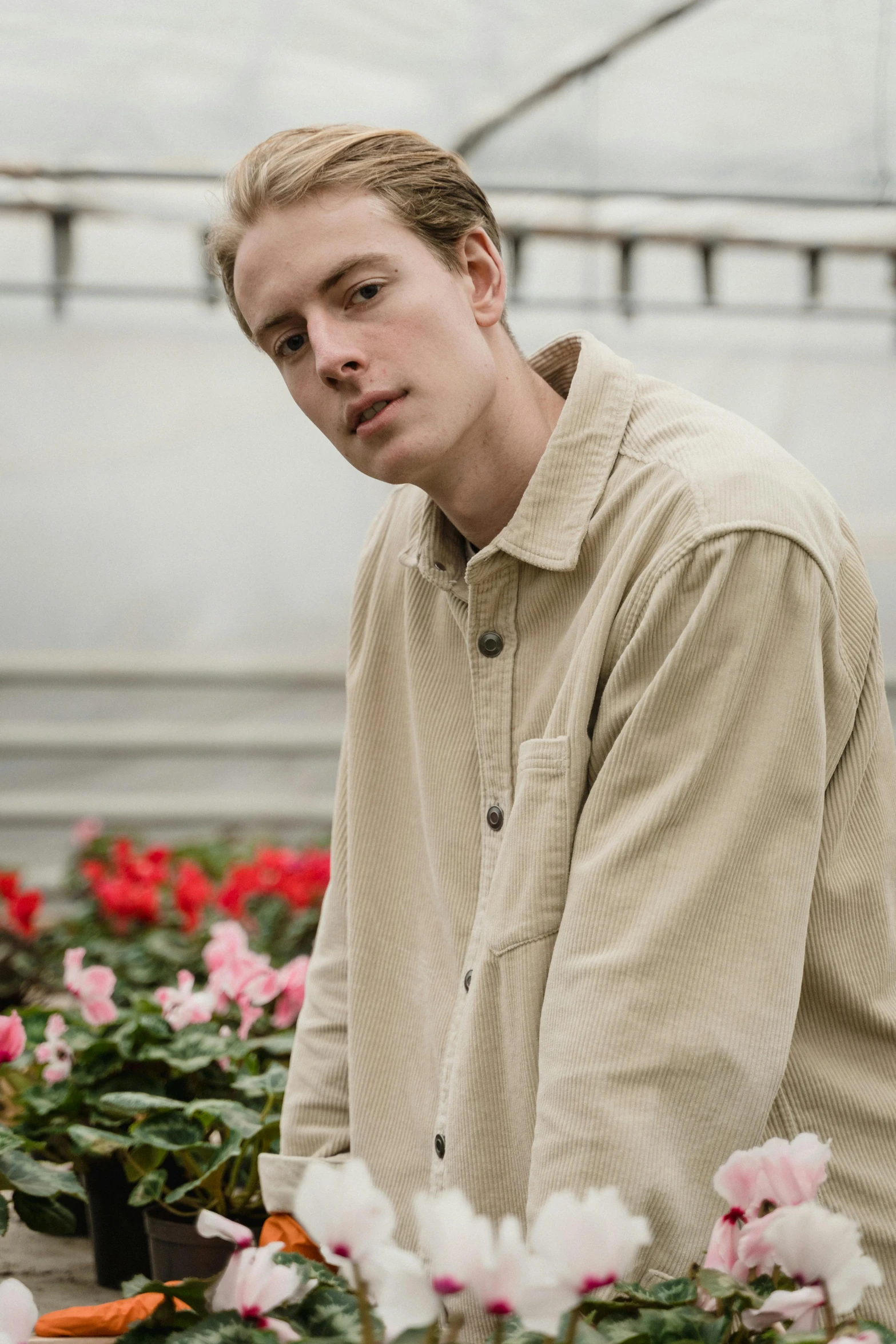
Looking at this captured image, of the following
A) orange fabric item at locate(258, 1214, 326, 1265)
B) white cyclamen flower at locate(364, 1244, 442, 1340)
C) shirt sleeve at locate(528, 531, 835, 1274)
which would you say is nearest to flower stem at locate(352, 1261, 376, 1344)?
white cyclamen flower at locate(364, 1244, 442, 1340)

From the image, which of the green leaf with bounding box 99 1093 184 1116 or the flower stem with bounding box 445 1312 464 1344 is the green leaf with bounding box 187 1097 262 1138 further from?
the flower stem with bounding box 445 1312 464 1344

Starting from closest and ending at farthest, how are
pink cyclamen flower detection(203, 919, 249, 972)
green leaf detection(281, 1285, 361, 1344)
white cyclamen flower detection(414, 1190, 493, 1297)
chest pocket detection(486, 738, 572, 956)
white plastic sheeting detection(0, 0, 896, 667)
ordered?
white cyclamen flower detection(414, 1190, 493, 1297)
green leaf detection(281, 1285, 361, 1344)
chest pocket detection(486, 738, 572, 956)
pink cyclamen flower detection(203, 919, 249, 972)
white plastic sheeting detection(0, 0, 896, 667)


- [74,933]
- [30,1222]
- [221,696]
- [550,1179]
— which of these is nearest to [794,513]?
[550,1179]

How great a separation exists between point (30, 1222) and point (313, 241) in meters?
0.98

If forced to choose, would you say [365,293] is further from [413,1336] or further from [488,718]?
[413,1336]

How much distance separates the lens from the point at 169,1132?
1436mm

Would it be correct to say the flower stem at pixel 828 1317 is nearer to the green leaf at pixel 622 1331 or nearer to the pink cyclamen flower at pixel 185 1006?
the green leaf at pixel 622 1331

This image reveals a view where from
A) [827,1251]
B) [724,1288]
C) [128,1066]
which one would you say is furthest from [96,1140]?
[827,1251]

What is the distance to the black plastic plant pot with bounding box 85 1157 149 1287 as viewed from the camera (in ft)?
4.92

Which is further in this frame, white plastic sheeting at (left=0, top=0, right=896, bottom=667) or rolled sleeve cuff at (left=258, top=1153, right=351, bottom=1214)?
white plastic sheeting at (left=0, top=0, right=896, bottom=667)

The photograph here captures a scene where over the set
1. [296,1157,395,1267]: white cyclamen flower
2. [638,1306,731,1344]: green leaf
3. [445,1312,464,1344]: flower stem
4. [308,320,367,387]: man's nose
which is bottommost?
[638,1306,731,1344]: green leaf

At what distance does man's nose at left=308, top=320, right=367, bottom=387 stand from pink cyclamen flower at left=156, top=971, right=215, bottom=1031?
87cm

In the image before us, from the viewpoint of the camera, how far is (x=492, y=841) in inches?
44.1

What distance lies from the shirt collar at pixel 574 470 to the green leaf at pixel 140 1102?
0.71 meters
